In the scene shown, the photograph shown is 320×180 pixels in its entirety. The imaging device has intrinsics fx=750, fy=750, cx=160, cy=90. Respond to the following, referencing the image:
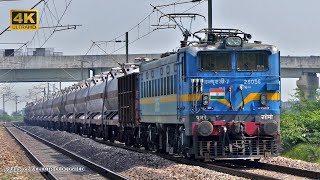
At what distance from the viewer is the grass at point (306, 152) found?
87.6ft

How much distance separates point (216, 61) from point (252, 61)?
109 centimetres

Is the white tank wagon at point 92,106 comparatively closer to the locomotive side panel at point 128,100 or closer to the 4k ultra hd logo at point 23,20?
the locomotive side panel at point 128,100

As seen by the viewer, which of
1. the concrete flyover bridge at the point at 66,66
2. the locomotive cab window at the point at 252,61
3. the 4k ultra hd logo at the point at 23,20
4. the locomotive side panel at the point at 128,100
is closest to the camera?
the locomotive cab window at the point at 252,61

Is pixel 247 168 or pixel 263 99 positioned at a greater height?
pixel 263 99

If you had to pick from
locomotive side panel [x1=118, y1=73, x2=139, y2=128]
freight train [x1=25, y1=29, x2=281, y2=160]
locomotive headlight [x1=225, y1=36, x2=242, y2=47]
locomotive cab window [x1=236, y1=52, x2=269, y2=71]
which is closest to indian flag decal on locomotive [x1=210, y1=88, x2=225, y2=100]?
freight train [x1=25, y1=29, x2=281, y2=160]

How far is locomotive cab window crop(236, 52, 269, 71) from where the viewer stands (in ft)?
73.8

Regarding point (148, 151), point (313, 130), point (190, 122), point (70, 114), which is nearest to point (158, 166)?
point (190, 122)

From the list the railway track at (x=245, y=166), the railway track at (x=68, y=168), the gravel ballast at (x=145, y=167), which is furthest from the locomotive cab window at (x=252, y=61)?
the railway track at (x=68, y=168)

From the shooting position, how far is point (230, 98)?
22.2 meters

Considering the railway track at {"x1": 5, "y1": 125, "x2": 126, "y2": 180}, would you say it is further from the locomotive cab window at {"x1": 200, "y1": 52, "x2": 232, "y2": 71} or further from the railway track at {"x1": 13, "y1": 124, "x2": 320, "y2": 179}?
the locomotive cab window at {"x1": 200, "y1": 52, "x2": 232, "y2": 71}

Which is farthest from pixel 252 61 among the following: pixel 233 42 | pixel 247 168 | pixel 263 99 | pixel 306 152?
pixel 306 152

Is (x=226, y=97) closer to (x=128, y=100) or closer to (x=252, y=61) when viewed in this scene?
(x=252, y=61)

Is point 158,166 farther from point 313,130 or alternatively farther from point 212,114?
point 313,130

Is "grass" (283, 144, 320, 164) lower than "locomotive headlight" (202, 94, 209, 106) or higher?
lower
